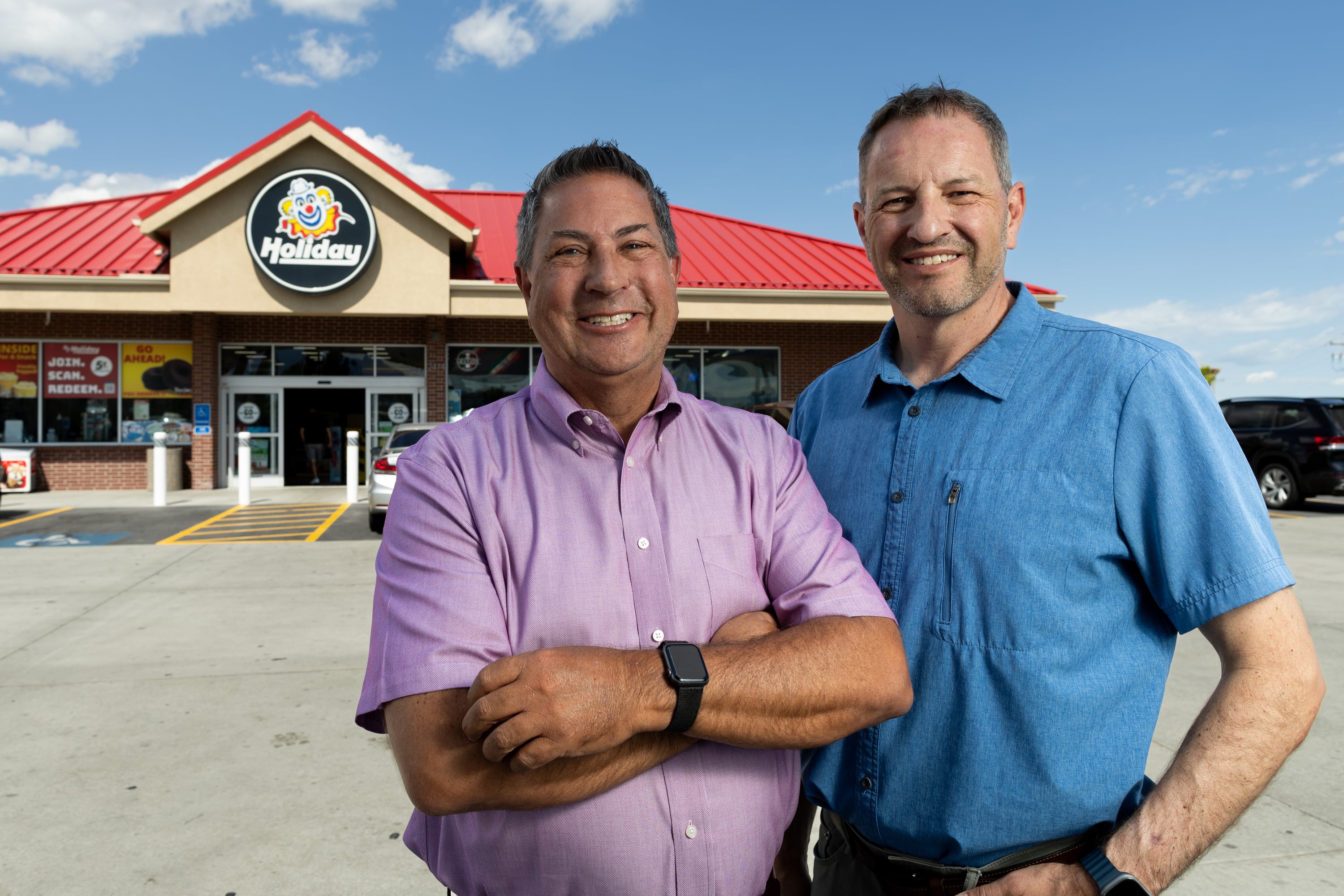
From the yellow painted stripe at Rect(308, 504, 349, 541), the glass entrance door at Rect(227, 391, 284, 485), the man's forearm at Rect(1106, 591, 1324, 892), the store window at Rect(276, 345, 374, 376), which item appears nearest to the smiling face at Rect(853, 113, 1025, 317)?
the man's forearm at Rect(1106, 591, 1324, 892)

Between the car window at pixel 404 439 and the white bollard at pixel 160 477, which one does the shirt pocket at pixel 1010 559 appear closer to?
the car window at pixel 404 439

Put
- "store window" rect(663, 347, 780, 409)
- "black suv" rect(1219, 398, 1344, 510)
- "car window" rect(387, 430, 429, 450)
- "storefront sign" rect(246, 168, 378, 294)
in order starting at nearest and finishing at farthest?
"car window" rect(387, 430, 429, 450) → "black suv" rect(1219, 398, 1344, 510) → "storefront sign" rect(246, 168, 378, 294) → "store window" rect(663, 347, 780, 409)

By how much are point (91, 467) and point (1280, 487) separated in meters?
21.8

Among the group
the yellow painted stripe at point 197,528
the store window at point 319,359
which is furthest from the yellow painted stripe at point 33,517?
the store window at point 319,359

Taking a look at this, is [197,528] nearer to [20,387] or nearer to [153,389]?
[153,389]

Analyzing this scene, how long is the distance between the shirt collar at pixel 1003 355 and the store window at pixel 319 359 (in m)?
17.5

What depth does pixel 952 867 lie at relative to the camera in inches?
66.3

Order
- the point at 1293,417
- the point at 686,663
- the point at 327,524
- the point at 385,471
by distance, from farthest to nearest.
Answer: the point at 1293,417, the point at 327,524, the point at 385,471, the point at 686,663

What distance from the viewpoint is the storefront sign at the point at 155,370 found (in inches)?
680

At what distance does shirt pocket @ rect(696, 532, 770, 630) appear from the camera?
67.2 inches

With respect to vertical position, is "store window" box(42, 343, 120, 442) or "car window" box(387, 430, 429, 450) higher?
"store window" box(42, 343, 120, 442)

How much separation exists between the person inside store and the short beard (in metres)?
18.1

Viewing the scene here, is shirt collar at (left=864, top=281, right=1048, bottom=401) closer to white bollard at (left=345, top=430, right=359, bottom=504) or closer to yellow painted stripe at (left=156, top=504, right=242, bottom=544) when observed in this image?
yellow painted stripe at (left=156, top=504, right=242, bottom=544)

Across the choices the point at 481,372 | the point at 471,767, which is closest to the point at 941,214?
the point at 471,767
